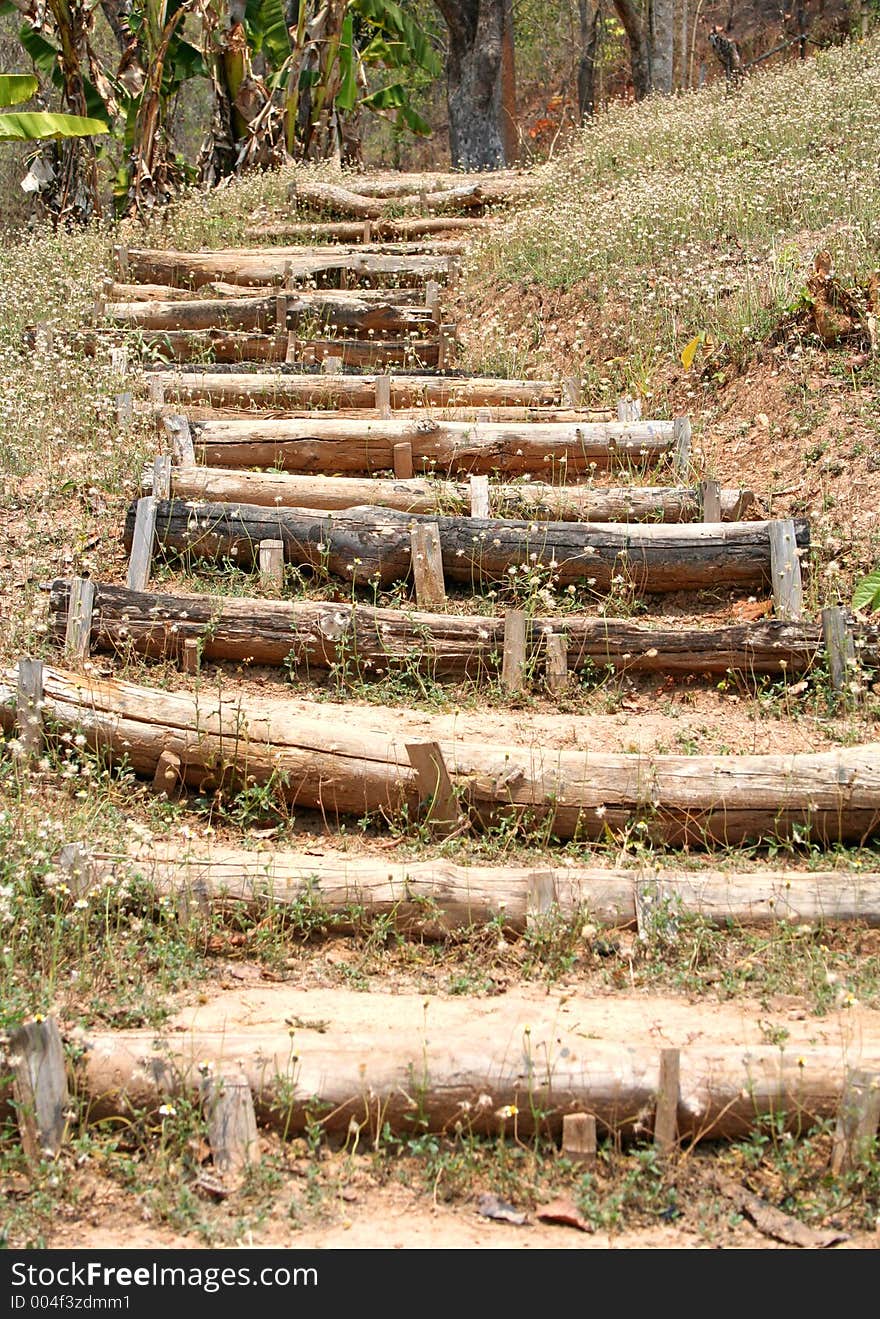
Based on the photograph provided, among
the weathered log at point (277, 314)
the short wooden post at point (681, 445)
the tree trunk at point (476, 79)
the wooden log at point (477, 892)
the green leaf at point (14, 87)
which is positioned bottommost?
the wooden log at point (477, 892)

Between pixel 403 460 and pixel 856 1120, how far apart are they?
5.67 m

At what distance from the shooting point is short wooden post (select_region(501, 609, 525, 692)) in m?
6.52

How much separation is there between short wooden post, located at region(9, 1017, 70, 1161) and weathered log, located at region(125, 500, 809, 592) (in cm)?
382

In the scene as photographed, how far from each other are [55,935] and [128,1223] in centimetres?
118

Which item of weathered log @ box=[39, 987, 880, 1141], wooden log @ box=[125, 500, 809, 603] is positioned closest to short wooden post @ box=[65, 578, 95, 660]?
wooden log @ box=[125, 500, 809, 603]

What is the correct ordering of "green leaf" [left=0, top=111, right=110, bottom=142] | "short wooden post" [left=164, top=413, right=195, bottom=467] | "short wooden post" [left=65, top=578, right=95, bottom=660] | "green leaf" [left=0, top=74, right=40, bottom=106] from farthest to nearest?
"green leaf" [left=0, top=111, right=110, bottom=142]
"short wooden post" [left=164, top=413, right=195, bottom=467]
"green leaf" [left=0, top=74, right=40, bottom=106]
"short wooden post" [left=65, top=578, right=95, bottom=660]

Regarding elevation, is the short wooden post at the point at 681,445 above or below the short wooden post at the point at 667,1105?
above

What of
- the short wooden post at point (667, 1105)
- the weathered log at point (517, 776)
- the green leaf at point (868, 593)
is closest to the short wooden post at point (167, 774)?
the weathered log at point (517, 776)

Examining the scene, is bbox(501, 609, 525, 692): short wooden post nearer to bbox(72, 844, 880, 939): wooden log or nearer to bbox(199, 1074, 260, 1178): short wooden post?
bbox(72, 844, 880, 939): wooden log

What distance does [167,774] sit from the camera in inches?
227

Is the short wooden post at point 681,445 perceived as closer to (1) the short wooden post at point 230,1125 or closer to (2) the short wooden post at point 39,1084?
(1) the short wooden post at point 230,1125

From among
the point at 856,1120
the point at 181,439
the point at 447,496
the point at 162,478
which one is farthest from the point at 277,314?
the point at 856,1120

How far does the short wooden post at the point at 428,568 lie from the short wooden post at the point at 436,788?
187 cm

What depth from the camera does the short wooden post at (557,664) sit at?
6.52 metres
